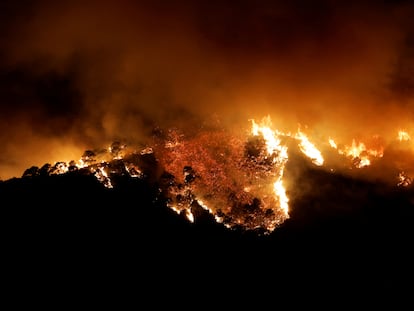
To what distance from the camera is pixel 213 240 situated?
2467 centimetres

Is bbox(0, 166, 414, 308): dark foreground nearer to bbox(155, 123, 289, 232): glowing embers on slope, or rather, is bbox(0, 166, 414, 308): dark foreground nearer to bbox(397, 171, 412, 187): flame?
bbox(397, 171, 412, 187): flame

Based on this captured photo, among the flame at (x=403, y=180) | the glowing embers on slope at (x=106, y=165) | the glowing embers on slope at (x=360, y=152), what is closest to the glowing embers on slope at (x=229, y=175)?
the glowing embers on slope at (x=106, y=165)

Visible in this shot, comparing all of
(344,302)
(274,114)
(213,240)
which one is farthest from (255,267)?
(274,114)

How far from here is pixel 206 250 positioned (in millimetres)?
24172

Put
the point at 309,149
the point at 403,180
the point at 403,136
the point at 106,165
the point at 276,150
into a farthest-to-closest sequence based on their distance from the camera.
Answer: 1. the point at 106,165
2. the point at 276,150
3. the point at 309,149
4. the point at 403,136
5. the point at 403,180

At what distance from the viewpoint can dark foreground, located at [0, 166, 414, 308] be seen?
2166 cm

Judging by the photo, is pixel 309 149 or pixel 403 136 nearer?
pixel 403 136

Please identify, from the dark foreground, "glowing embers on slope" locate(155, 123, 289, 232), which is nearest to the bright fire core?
"glowing embers on slope" locate(155, 123, 289, 232)

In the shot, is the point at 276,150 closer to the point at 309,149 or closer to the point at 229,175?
the point at 309,149

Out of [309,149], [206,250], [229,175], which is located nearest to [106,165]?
[229,175]

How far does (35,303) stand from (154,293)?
5565 mm

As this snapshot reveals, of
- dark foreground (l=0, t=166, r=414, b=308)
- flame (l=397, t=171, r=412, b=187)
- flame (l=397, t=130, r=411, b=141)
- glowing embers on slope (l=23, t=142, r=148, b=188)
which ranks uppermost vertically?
flame (l=397, t=130, r=411, b=141)

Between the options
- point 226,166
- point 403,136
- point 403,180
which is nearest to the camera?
point 403,180

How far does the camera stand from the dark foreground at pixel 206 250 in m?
21.7
